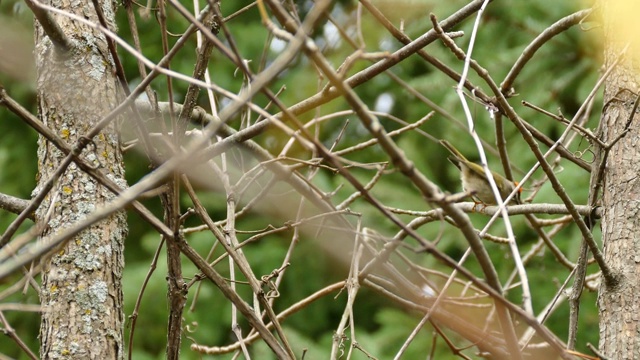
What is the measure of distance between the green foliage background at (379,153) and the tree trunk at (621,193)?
270cm

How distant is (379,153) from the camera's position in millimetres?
7215

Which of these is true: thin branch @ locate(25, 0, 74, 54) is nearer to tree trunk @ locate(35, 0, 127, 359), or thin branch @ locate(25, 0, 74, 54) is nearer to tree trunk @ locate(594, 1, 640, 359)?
tree trunk @ locate(35, 0, 127, 359)

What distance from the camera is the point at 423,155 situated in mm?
7090

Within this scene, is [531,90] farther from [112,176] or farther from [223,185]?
[112,176]

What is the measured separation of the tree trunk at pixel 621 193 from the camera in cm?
198

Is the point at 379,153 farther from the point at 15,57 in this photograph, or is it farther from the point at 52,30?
the point at 52,30

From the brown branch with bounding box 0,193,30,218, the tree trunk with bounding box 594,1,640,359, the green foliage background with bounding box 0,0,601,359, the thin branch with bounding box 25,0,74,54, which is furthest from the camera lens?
the green foliage background with bounding box 0,0,601,359

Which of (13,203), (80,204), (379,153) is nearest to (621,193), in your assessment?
(80,204)

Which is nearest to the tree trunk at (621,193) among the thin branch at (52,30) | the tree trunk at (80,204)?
the tree trunk at (80,204)

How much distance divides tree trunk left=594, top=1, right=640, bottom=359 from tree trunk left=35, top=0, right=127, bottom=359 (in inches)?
48.4

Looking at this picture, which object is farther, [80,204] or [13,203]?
[13,203]


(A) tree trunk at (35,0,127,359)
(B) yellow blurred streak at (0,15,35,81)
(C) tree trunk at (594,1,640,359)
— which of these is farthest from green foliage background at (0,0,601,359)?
(A) tree trunk at (35,0,127,359)

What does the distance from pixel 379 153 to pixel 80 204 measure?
5352 mm

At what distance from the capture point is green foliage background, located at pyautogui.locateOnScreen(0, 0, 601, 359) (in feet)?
18.8
